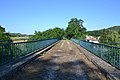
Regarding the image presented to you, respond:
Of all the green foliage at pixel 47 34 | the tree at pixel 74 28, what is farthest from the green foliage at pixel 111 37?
the tree at pixel 74 28

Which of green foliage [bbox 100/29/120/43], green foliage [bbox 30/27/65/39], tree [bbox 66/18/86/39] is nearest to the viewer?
green foliage [bbox 100/29/120/43]

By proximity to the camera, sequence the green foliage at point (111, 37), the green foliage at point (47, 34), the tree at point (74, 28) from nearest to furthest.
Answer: the green foliage at point (111, 37)
the green foliage at point (47, 34)
the tree at point (74, 28)

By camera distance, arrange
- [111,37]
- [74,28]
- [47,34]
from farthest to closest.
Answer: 1. [74,28]
2. [47,34]
3. [111,37]

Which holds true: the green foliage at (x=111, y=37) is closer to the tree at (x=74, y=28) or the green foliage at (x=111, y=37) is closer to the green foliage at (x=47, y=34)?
the green foliage at (x=47, y=34)

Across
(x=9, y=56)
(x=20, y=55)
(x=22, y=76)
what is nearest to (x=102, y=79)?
(x=22, y=76)

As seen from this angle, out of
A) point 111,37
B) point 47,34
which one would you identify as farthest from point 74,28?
point 111,37

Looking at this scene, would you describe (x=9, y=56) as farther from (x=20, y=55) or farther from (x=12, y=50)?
(x=20, y=55)

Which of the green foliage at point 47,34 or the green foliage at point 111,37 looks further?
the green foliage at point 47,34

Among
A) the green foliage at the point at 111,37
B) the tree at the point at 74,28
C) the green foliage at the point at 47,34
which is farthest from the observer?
the tree at the point at 74,28

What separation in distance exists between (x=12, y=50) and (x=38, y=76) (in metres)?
3.26

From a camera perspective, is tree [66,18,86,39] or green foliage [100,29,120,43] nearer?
green foliage [100,29,120,43]

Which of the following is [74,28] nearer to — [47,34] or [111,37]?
[47,34]

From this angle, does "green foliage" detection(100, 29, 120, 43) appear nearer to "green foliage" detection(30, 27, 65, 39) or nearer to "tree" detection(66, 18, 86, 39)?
"green foliage" detection(30, 27, 65, 39)

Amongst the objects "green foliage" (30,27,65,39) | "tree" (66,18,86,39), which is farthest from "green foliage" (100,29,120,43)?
"tree" (66,18,86,39)
